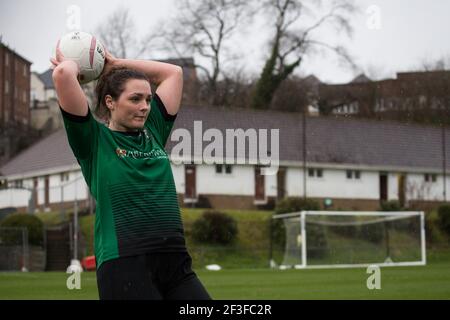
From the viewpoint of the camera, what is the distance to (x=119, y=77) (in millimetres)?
4523

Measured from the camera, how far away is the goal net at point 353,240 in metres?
30.0

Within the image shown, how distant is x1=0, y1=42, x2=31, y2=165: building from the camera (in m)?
65.3

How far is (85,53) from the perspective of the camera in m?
4.83

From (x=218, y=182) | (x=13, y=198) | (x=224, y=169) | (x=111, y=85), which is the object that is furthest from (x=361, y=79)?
(x=111, y=85)

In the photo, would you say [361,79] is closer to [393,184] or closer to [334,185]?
[393,184]

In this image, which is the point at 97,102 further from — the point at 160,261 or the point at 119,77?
the point at 160,261

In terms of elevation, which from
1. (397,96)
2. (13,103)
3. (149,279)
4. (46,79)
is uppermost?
(46,79)

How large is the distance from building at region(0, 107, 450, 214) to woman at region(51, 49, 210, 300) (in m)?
35.5


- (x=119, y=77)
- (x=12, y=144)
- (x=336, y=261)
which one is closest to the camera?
(x=119, y=77)

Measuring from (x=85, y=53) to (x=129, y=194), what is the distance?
3.41ft

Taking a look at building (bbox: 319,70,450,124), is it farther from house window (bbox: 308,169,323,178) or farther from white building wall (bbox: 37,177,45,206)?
white building wall (bbox: 37,177,45,206)

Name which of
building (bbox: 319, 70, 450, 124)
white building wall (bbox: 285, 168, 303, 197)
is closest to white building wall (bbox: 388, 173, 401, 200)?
building (bbox: 319, 70, 450, 124)

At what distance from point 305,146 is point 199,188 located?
23.2ft
